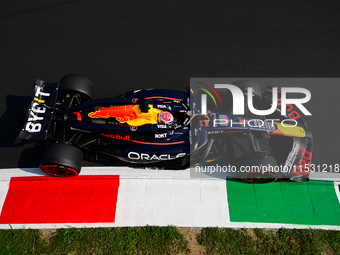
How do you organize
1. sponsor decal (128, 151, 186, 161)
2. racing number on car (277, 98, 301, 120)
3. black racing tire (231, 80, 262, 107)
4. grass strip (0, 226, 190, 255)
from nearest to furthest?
1. grass strip (0, 226, 190, 255)
2. sponsor decal (128, 151, 186, 161)
3. racing number on car (277, 98, 301, 120)
4. black racing tire (231, 80, 262, 107)

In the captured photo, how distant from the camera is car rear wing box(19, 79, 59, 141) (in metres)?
5.63

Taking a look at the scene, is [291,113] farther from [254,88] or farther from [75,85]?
[75,85]

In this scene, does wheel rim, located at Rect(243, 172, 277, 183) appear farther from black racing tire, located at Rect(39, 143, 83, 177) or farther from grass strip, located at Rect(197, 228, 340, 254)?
black racing tire, located at Rect(39, 143, 83, 177)

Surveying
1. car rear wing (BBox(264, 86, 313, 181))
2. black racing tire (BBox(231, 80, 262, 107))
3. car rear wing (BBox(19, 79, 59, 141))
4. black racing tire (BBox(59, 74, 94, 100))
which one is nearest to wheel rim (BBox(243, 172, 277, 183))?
car rear wing (BBox(264, 86, 313, 181))

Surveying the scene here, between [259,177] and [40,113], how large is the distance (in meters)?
4.57

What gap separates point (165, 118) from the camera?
18.5 feet

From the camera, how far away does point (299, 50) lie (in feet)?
27.9

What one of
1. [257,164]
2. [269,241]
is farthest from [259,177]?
[269,241]

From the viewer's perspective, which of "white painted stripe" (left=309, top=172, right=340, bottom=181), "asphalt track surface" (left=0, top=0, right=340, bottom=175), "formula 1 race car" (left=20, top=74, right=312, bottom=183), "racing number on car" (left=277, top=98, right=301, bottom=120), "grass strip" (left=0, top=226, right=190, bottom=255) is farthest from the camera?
"asphalt track surface" (left=0, top=0, right=340, bottom=175)

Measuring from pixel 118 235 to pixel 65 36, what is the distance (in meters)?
5.92

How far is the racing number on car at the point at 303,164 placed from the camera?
5.88m

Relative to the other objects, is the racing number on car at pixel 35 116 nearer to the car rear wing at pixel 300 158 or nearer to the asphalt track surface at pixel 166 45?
the asphalt track surface at pixel 166 45

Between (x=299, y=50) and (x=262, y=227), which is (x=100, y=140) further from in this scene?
(x=299, y=50)

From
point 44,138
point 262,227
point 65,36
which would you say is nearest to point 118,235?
point 44,138
